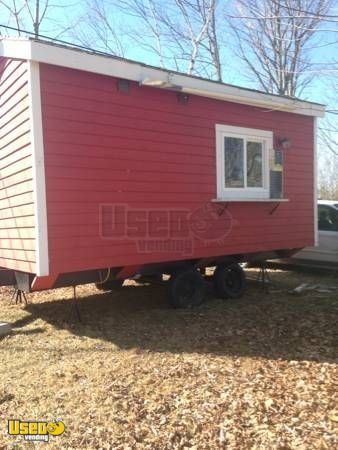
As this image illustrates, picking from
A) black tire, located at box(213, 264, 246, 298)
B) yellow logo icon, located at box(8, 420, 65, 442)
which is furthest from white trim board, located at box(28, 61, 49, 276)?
black tire, located at box(213, 264, 246, 298)

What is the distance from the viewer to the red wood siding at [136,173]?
5.52m

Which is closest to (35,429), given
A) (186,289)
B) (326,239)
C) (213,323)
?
(213,323)

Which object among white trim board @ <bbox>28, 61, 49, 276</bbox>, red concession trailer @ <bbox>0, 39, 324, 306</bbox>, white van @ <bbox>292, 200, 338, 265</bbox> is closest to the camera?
white trim board @ <bbox>28, 61, 49, 276</bbox>

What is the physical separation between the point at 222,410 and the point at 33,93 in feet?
12.8

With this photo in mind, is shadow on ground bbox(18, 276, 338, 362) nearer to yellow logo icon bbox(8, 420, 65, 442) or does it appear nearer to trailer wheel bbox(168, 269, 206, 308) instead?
trailer wheel bbox(168, 269, 206, 308)

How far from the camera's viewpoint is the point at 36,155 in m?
5.30

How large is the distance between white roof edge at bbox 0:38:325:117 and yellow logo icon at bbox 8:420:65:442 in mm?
3800

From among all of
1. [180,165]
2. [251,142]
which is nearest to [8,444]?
[180,165]

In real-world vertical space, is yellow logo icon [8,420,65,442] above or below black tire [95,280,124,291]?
below

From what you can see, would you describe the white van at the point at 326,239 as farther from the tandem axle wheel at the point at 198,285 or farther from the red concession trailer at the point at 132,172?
the tandem axle wheel at the point at 198,285

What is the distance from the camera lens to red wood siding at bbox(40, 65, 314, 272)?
552 centimetres

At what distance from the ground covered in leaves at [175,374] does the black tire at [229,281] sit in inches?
15.8

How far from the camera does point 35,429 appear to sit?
3553 mm

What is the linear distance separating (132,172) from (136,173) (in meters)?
0.06
